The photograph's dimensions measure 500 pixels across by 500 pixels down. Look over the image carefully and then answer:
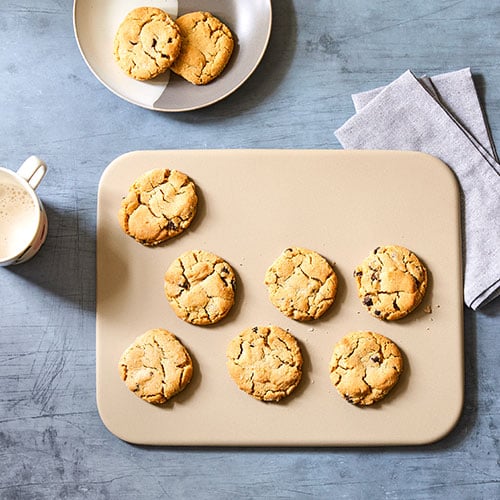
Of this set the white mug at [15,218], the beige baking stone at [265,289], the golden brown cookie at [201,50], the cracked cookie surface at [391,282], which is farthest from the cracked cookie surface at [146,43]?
the cracked cookie surface at [391,282]

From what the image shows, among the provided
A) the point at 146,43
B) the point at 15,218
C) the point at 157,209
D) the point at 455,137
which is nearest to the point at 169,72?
the point at 146,43

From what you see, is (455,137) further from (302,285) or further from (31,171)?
(31,171)

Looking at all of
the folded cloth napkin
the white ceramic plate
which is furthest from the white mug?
the folded cloth napkin

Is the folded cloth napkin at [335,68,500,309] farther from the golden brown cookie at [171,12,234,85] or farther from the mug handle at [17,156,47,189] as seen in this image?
the mug handle at [17,156,47,189]

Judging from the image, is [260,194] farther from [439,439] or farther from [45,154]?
[439,439]

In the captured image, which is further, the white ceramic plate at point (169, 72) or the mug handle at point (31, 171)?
the white ceramic plate at point (169, 72)

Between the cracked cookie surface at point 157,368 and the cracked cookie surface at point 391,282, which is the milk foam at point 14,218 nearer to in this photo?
the cracked cookie surface at point 157,368
